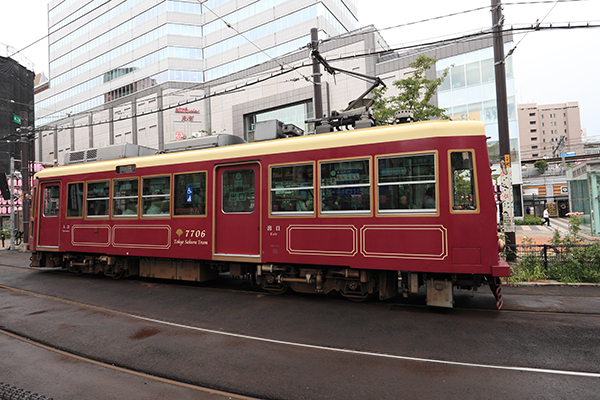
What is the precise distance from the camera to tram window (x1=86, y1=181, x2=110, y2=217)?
9.71 m

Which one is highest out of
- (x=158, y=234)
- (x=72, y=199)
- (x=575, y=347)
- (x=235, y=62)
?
(x=235, y=62)

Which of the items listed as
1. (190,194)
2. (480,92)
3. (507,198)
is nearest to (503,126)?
(507,198)

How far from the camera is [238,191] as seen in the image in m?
7.82

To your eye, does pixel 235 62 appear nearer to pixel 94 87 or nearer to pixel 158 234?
pixel 94 87

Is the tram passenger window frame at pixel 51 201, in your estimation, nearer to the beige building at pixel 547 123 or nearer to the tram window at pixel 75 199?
the tram window at pixel 75 199

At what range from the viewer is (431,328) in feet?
18.1

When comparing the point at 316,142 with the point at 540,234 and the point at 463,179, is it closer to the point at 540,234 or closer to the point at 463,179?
the point at 463,179

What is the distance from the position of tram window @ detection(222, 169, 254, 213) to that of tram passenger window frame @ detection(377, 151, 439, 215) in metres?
2.85

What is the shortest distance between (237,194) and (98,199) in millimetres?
4770

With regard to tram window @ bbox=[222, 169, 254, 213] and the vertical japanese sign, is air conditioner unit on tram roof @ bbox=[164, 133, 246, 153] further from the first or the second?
the vertical japanese sign

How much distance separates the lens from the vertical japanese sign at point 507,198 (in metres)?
9.18

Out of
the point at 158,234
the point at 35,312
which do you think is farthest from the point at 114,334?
the point at 158,234

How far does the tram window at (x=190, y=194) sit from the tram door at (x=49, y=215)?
4908 millimetres

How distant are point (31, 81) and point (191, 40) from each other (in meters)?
18.1
